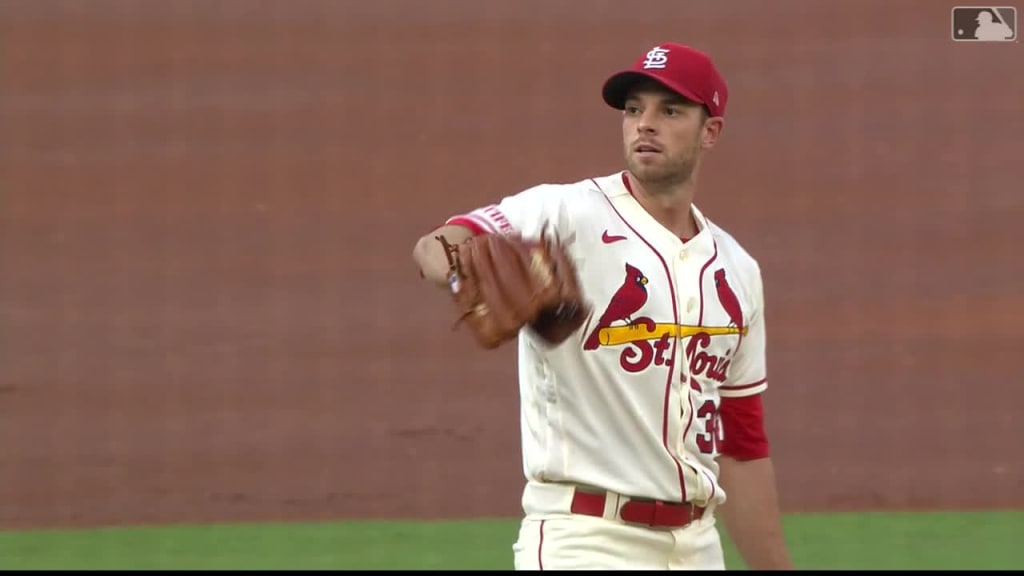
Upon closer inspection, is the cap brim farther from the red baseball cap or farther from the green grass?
the green grass

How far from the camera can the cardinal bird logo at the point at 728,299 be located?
9.80 ft

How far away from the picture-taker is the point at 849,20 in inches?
268

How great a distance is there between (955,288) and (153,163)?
3.54 metres

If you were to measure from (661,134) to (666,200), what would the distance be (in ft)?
0.44

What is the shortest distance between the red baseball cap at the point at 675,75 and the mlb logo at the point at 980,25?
4.18m

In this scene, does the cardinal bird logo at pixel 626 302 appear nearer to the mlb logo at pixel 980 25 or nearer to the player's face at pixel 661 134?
the player's face at pixel 661 134

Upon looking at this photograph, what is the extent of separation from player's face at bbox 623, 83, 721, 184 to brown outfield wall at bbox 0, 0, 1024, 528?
Answer: 11.7ft

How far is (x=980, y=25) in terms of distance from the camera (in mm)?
6789

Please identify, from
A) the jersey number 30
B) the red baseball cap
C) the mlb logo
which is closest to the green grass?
the mlb logo

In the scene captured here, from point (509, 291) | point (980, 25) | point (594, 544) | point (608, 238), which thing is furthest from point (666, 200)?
point (980, 25)

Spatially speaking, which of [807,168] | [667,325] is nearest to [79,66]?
[807,168]

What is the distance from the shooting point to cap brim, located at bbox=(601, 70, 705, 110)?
291 centimetres

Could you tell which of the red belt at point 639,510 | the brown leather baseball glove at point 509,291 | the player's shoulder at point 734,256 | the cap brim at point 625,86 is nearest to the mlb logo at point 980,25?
the player's shoulder at point 734,256

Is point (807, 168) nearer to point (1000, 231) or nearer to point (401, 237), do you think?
point (1000, 231)
